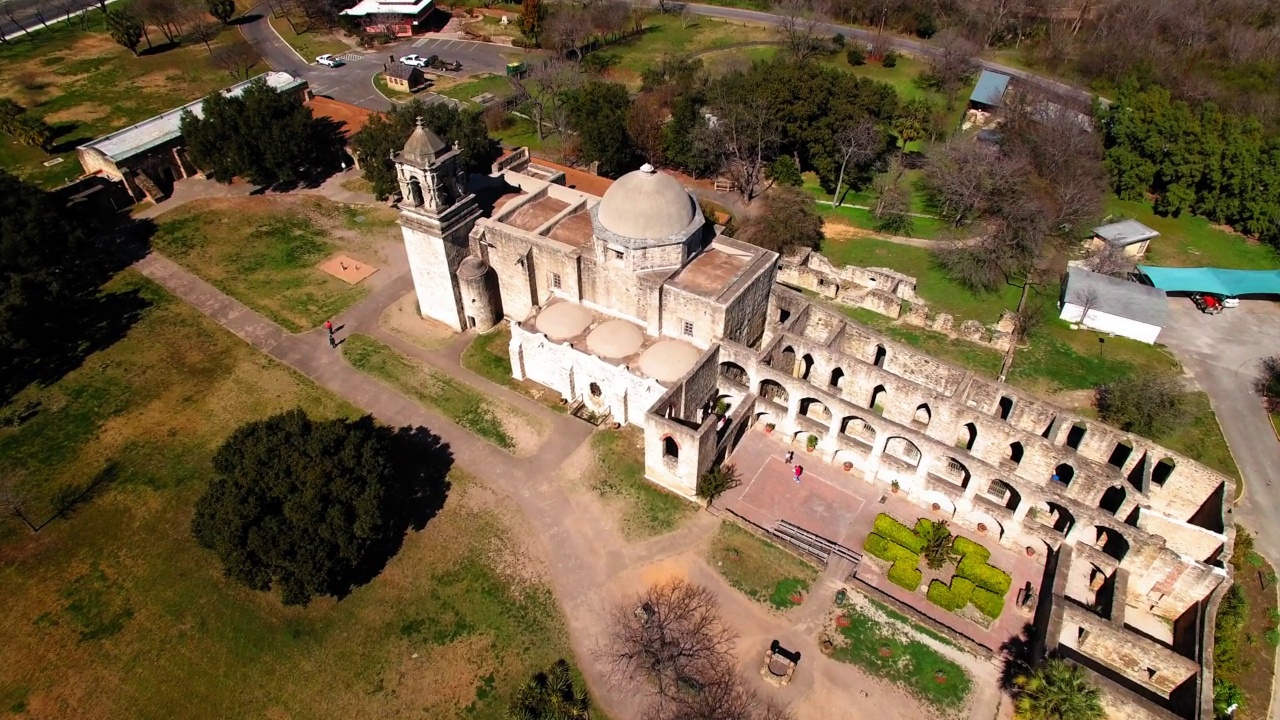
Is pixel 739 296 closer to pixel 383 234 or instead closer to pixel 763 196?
pixel 763 196

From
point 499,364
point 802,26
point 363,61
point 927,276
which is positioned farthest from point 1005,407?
point 363,61

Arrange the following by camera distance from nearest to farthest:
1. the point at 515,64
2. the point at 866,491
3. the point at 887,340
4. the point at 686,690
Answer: the point at 686,690 < the point at 866,491 < the point at 887,340 < the point at 515,64

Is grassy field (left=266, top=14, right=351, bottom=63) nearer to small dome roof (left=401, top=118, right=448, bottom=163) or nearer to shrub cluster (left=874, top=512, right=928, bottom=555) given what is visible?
small dome roof (left=401, top=118, right=448, bottom=163)

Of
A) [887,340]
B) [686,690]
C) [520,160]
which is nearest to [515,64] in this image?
[520,160]

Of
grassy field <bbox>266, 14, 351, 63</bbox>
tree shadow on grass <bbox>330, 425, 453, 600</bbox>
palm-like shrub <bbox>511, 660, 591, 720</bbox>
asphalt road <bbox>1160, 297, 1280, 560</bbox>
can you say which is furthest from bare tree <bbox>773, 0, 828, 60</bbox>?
palm-like shrub <bbox>511, 660, 591, 720</bbox>

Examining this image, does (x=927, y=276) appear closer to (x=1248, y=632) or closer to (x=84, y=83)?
(x=1248, y=632)

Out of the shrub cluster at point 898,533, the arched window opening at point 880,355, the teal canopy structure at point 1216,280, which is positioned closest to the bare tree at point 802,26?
the teal canopy structure at point 1216,280

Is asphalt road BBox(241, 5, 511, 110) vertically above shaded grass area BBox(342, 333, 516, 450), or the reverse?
asphalt road BBox(241, 5, 511, 110)

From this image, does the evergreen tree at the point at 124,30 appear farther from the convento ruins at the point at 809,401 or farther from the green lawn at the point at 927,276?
the green lawn at the point at 927,276
